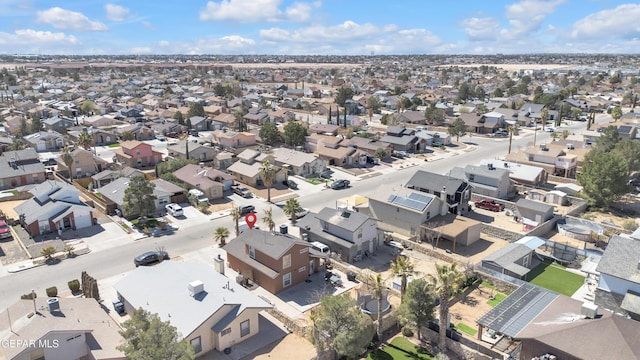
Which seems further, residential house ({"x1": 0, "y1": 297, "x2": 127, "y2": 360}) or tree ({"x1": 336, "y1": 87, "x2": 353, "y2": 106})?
tree ({"x1": 336, "y1": 87, "x2": 353, "y2": 106})

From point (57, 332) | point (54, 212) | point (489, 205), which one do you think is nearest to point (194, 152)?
point (54, 212)

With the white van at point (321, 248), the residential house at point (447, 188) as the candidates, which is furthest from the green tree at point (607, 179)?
the white van at point (321, 248)

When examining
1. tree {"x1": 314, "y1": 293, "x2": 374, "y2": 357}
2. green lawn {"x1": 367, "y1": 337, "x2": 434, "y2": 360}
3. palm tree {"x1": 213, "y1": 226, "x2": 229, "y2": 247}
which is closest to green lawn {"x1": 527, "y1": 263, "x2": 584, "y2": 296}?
green lawn {"x1": 367, "y1": 337, "x2": 434, "y2": 360}

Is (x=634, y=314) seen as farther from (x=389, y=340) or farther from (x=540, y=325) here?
(x=389, y=340)

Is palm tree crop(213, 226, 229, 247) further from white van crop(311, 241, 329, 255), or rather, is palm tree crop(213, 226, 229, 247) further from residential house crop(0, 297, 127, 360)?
residential house crop(0, 297, 127, 360)

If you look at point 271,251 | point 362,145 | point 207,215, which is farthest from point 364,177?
point 271,251

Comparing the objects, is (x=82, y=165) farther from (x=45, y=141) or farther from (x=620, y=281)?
(x=620, y=281)

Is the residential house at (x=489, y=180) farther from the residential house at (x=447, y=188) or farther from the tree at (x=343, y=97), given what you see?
the tree at (x=343, y=97)

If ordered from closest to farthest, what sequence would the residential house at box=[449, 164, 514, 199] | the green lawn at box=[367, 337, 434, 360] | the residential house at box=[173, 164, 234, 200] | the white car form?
the green lawn at box=[367, 337, 434, 360], the white car, the residential house at box=[449, 164, 514, 199], the residential house at box=[173, 164, 234, 200]
